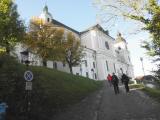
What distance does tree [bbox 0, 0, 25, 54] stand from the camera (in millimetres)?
34219

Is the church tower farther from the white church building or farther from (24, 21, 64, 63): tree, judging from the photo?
(24, 21, 64, 63): tree

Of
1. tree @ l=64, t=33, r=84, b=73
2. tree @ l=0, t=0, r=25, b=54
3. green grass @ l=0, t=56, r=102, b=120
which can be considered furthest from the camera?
tree @ l=64, t=33, r=84, b=73

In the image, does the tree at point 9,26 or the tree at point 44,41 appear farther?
the tree at point 44,41

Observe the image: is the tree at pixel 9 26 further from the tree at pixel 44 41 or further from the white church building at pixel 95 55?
the white church building at pixel 95 55

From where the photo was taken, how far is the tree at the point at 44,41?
45375mm

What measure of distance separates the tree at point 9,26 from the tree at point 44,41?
5926mm

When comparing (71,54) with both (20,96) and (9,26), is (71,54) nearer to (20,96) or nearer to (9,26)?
(9,26)

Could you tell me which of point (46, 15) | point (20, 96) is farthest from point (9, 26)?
point (46, 15)

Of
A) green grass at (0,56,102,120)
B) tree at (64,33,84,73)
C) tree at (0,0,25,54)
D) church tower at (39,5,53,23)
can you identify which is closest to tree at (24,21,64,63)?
tree at (64,33,84,73)

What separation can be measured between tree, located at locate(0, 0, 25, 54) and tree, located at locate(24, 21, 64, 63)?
5.93m

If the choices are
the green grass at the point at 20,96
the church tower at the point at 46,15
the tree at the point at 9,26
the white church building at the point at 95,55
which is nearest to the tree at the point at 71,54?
the white church building at the point at 95,55

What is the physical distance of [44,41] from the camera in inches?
1820

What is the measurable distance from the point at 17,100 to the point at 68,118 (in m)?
2.88

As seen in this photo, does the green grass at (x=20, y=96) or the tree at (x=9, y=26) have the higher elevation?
the tree at (x=9, y=26)
